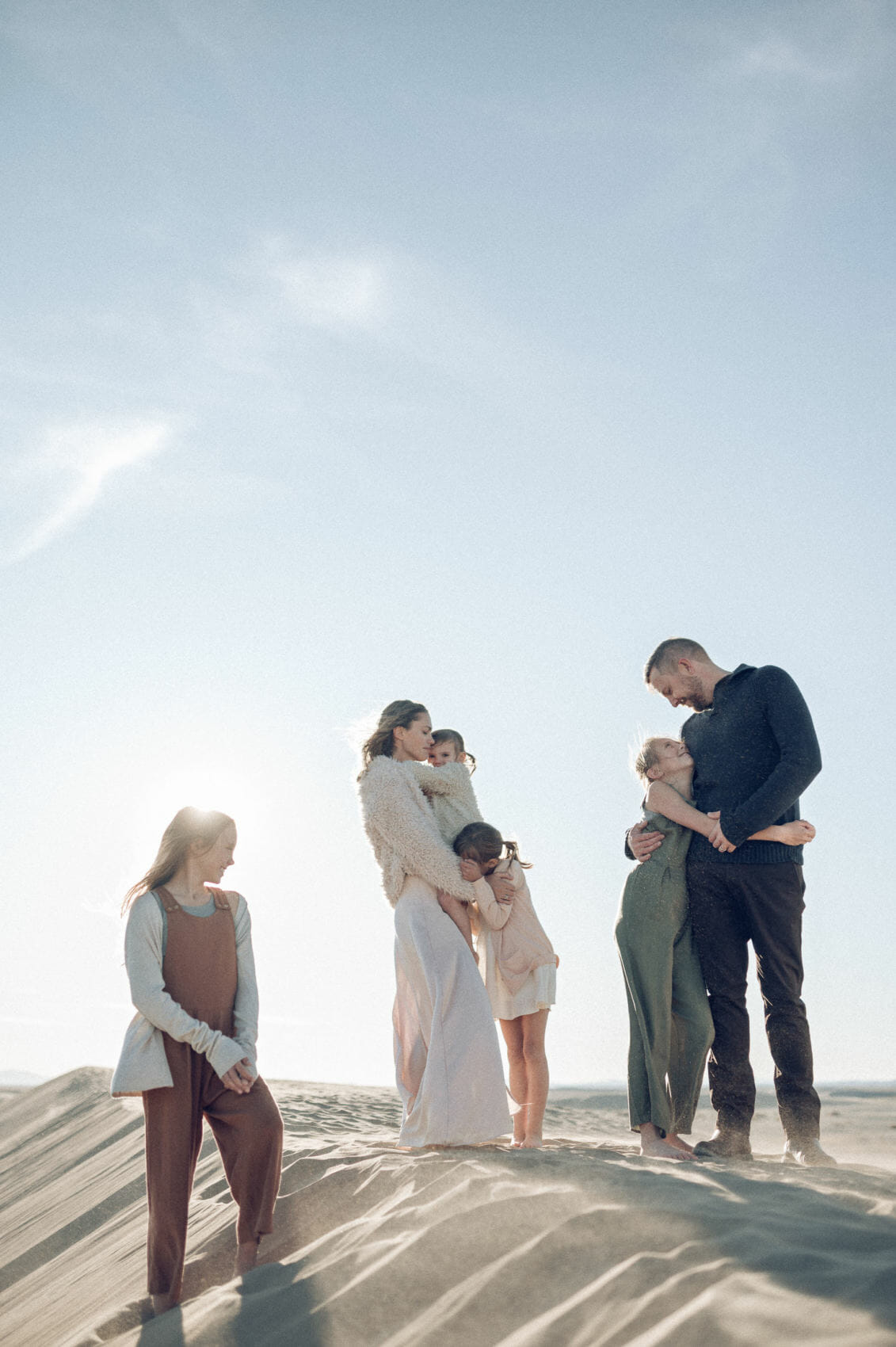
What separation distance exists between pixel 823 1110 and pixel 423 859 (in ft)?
36.7

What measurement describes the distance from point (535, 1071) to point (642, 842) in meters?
1.25

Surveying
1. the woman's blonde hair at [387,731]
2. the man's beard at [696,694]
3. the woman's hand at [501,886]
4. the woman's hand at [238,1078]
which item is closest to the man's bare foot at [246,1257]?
the woman's hand at [238,1078]

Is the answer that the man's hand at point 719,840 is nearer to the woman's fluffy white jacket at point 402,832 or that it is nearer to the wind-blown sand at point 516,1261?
the woman's fluffy white jacket at point 402,832

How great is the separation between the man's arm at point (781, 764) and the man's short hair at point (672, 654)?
1.28 feet

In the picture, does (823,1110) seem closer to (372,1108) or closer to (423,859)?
(372,1108)

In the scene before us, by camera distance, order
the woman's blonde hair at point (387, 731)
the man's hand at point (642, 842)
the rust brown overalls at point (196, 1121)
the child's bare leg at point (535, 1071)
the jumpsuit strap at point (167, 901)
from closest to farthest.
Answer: the rust brown overalls at point (196, 1121) < the jumpsuit strap at point (167, 901) < the man's hand at point (642, 842) < the child's bare leg at point (535, 1071) < the woman's blonde hair at point (387, 731)

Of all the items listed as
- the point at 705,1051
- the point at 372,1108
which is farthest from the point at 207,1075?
the point at 372,1108

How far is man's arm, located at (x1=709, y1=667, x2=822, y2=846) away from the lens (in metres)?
4.60

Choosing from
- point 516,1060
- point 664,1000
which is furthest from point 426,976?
point 664,1000

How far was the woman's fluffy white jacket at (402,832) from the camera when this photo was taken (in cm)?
505

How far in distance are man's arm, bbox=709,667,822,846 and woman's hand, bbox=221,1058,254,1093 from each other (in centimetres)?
218

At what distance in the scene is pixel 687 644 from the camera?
516cm

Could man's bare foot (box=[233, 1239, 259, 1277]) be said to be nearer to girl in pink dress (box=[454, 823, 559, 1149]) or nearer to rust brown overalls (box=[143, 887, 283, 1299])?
rust brown overalls (box=[143, 887, 283, 1299])

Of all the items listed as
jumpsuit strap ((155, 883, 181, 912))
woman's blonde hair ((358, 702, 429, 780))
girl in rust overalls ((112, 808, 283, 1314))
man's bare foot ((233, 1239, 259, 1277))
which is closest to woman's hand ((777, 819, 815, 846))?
woman's blonde hair ((358, 702, 429, 780))
